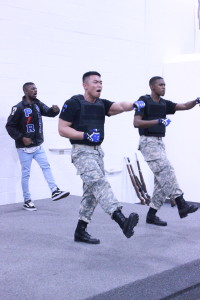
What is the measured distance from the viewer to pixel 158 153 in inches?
188

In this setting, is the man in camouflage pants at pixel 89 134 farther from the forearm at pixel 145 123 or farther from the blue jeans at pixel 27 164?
the blue jeans at pixel 27 164

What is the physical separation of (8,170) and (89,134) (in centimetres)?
268

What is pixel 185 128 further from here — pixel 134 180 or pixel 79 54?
pixel 79 54

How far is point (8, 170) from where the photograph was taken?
20.4 feet

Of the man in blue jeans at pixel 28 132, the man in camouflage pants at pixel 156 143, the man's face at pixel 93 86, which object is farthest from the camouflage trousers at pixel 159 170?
the man in blue jeans at pixel 28 132

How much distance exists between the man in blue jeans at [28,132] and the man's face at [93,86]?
5.86 feet

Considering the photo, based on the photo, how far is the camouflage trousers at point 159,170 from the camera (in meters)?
4.67

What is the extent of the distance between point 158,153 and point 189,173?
9.26 ft

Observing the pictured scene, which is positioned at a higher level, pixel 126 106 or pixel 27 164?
pixel 126 106

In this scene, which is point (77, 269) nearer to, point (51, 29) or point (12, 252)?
point (12, 252)

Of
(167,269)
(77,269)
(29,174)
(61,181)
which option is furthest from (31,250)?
(61,181)

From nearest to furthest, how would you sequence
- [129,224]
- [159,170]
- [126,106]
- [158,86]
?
1. [129,224]
2. [126,106]
3. [159,170]
4. [158,86]

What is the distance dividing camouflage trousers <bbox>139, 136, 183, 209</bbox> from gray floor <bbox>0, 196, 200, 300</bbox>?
0.39 meters

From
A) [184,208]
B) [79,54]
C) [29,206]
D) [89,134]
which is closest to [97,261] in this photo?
[89,134]
